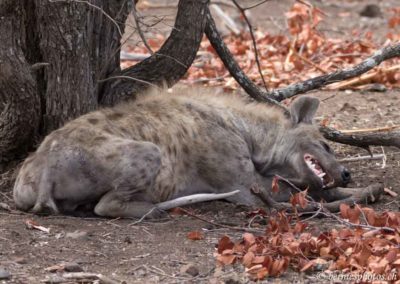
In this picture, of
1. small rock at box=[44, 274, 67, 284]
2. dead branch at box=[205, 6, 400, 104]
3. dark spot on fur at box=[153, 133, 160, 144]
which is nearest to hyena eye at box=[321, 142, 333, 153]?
dead branch at box=[205, 6, 400, 104]

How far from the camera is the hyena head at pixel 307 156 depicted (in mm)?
5062

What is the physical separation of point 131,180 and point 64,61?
73 centimetres

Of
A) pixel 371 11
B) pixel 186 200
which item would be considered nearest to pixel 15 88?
pixel 186 200

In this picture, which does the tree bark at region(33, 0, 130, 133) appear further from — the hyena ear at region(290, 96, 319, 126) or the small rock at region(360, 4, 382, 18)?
the small rock at region(360, 4, 382, 18)

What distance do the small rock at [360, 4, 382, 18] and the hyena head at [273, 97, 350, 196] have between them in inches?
247

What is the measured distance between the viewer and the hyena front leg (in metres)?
4.47

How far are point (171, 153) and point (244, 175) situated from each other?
1.49 ft

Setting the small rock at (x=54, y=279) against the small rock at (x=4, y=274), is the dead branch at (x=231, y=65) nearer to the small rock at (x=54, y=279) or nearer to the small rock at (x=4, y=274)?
the small rock at (x=54, y=279)

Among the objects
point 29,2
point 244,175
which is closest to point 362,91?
point 244,175

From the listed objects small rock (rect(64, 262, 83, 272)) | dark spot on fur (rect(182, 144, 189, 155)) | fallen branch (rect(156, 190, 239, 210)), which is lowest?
fallen branch (rect(156, 190, 239, 210))

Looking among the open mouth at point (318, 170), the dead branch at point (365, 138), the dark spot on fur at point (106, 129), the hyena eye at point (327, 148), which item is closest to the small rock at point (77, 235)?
the dark spot on fur at point (106, 129)

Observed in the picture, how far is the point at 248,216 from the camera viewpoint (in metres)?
4.64

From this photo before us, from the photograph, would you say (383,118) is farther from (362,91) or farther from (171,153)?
(171,153)

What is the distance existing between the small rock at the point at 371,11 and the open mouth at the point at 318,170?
21.4ft
